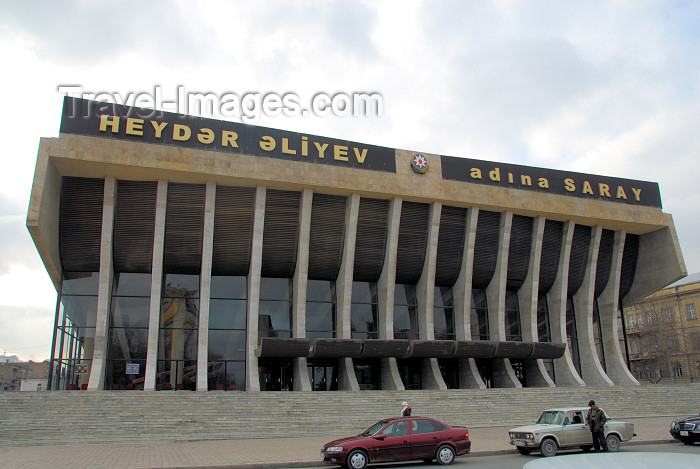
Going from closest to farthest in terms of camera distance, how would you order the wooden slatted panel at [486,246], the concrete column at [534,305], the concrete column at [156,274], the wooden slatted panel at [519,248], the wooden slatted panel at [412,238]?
the concrete column at [156,274] < the wooden slatted panel at [412,238] < the wooden slatted panel at [486,246] < the concrete column at [534,305] < the wooden slatted panel at [519,248]

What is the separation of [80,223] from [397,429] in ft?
74.7

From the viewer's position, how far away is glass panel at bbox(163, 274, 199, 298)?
1280 inches

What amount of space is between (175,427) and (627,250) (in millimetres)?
33882

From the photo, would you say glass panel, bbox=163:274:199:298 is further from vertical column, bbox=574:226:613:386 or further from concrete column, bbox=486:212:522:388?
vertical column, bbox=574:226:613:386

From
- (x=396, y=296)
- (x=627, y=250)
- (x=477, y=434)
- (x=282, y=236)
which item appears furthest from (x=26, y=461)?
(x=627, y=250)

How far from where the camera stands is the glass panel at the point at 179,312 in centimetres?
3172

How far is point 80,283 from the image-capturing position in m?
31.3

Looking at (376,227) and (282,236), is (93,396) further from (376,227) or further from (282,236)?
(376,227)

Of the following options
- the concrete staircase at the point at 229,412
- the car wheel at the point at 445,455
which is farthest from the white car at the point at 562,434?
the concrete staircase at the point at 229,412

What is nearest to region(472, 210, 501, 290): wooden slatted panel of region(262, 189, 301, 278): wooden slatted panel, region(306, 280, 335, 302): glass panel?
region(306, 280, 335, 302): glass panel

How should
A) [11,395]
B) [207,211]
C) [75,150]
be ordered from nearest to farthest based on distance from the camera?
[11,395] → [75,150] → [207,211]

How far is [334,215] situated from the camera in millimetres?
32375

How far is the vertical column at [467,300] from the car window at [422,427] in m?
19.7

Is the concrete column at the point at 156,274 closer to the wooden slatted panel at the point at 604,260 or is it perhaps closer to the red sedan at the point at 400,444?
the red sedan at the point at 400,444
